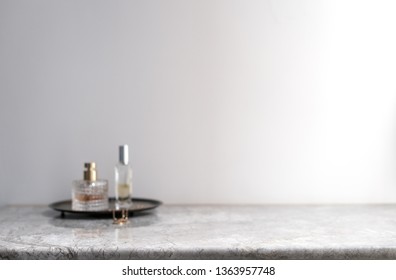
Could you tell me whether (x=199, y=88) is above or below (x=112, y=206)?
above

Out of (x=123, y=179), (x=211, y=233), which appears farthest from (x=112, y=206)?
(x=211, y=233)

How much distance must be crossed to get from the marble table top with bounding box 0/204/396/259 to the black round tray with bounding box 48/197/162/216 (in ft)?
0.07


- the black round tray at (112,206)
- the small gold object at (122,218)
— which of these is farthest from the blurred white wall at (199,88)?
the small gold object at (122,218)

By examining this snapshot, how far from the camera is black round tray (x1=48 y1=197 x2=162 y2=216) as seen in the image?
4.52 feet

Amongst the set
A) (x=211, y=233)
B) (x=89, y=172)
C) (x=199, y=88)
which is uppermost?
(x=199, y=88)

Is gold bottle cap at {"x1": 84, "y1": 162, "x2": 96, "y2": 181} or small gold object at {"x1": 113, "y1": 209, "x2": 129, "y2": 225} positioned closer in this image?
small gold object at {"x1": 113, "y1": 209, "x2": 129, "y2": 225}

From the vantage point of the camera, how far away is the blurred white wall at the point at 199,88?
164 centimetres

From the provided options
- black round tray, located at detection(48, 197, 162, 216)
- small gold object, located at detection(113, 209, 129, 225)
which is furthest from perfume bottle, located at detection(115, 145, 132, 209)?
small gold object, located at detection(113, 209, 129, 225)

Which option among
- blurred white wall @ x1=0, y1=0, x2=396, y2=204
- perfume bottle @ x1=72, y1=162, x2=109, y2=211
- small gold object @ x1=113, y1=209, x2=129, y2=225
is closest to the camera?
small gold object @ x1=113, y1=209, x2=129, y2=225

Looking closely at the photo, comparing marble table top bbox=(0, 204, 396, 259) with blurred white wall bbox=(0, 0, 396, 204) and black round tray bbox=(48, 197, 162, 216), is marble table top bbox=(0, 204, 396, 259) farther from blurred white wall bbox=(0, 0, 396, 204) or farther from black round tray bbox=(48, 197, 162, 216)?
blurred white wall bbox=(0, 0, 396, 204)

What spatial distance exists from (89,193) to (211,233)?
398 millimetres

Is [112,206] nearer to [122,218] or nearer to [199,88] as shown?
[122,218]

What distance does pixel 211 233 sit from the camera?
118 cm

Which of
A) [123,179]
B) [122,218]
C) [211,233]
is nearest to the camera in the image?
[211,233]
